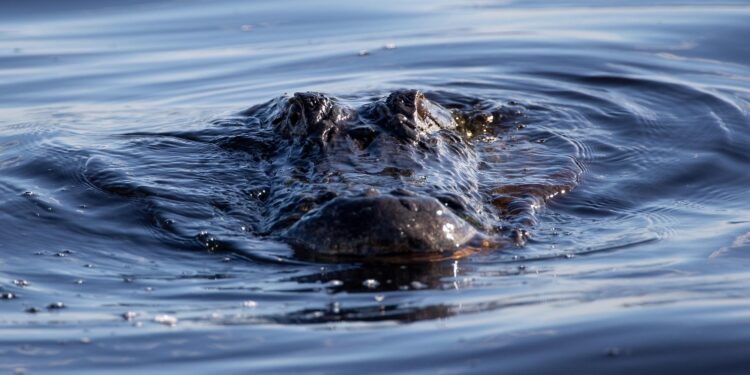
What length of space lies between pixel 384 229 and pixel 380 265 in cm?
19

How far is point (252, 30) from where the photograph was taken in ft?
47.0

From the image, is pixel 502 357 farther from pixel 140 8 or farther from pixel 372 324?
pixel 140 8

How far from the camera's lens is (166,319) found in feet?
17.1

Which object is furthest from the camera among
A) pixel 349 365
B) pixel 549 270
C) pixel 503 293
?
pixel 549 270

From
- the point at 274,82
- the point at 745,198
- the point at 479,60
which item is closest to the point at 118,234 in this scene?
the point at 745,198

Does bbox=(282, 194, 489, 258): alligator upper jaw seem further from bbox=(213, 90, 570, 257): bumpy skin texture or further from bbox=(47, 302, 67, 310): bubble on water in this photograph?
bbox=(47, 302, 67, 310): bubble on water

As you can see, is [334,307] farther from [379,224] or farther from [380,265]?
[379,224]

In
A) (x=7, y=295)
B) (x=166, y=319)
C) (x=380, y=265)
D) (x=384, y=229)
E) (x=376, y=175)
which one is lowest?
(x=166, y=319)

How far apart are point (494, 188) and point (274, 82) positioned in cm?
444

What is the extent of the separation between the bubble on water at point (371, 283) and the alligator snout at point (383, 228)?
0.36m

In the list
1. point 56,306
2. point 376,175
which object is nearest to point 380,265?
point 376,175

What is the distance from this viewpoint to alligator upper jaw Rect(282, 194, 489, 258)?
240 inches

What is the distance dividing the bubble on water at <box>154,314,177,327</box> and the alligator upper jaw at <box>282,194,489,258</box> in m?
1.14

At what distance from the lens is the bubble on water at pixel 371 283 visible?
570 centimetres
